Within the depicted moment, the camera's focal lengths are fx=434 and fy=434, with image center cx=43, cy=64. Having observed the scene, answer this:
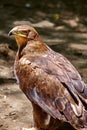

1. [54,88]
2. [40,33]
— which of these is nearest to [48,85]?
[54,88]

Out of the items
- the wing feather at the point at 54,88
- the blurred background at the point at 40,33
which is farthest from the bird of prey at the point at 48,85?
the blurred background at the point at 40,33

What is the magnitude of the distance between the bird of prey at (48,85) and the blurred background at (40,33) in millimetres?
553

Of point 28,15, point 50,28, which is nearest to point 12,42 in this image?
point 50,28

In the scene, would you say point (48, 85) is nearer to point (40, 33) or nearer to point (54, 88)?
point (54, 88)

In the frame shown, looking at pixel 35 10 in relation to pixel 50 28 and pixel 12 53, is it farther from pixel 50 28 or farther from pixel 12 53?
pixel 12 53

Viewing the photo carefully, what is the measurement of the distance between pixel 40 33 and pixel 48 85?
13.9ft

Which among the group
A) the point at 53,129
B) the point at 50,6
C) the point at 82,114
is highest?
the point at 82,114

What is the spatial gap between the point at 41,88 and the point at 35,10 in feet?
20.0

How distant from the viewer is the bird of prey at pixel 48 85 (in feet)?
13.0

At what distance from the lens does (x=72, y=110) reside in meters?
3.92

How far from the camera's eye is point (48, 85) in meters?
4.07

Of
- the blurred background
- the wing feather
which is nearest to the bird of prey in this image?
the wing feather

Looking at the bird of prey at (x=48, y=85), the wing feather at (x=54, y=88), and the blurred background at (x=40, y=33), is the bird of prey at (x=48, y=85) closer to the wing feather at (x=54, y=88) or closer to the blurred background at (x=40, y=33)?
the wing feather at (x=54, y=88)

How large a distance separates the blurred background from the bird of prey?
21.8 inches
